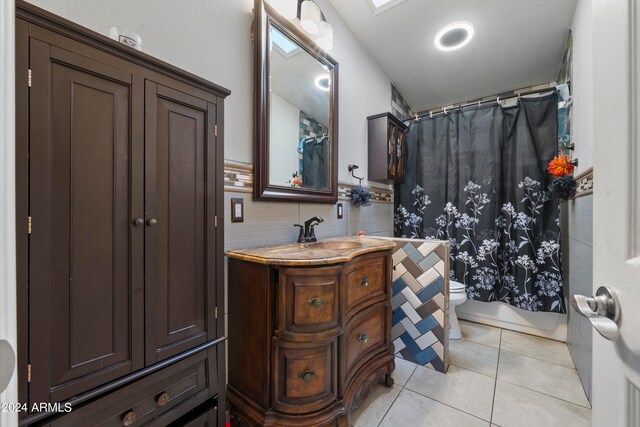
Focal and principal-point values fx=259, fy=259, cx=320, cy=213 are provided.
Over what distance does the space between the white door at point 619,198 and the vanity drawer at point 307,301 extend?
789 mm

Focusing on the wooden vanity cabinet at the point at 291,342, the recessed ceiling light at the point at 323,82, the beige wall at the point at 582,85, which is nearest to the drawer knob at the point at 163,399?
the wooden vanity cabinet at the point at 291,342

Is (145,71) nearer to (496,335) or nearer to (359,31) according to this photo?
(359,31)

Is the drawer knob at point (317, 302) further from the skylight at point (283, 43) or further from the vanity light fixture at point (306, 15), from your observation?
the vanity light fixture at point (306, 15)

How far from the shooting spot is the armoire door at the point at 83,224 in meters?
0.58

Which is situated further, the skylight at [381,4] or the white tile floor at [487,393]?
the skylight at [381,4]

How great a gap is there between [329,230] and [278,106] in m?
0.92

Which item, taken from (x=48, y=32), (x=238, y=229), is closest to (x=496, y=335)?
(x=238, y=229)

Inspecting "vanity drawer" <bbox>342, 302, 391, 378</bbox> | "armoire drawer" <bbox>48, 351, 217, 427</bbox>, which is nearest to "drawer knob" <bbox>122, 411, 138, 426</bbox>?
"armoire drawer" <bbox>48, 351, 217, 427</bbox>

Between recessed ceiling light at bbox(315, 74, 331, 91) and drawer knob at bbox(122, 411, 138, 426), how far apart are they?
1881mm

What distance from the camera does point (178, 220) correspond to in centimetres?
84

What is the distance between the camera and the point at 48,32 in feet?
1.94

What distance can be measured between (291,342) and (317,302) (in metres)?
0.19

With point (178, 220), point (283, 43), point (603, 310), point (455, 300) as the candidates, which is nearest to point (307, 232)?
point (178, 220)

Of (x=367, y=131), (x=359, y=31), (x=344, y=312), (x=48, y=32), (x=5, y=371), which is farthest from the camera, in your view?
(x=367, y=131)
